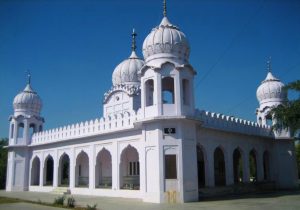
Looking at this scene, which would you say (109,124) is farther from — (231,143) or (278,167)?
(278,167)

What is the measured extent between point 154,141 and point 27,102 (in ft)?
53.4

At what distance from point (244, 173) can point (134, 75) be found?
10578mm

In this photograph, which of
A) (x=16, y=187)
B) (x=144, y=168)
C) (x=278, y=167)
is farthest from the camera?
(x=16, y=187)

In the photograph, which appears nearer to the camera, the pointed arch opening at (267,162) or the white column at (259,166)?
the white column at (259,166)

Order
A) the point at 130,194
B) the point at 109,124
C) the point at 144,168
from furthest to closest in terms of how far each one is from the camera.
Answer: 1. the point at 109,124
2. the point at 130,194
3. the point at 144,168

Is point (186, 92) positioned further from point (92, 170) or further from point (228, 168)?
point (92, 170)

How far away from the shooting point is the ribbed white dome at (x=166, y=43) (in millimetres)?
17953

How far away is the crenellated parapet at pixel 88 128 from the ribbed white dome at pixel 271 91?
12.8 meters

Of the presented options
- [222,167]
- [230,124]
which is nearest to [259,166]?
[222,167]

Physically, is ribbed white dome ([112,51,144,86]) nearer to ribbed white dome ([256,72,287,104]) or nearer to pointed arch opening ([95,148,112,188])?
pointed arch opening ([95,148,112,188])

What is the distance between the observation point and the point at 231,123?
74.1ft

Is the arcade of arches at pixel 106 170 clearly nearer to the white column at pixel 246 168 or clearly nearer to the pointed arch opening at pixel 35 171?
the pointed arch opening at pixel 35 171

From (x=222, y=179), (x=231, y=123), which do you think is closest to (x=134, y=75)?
(x=231, y=123)

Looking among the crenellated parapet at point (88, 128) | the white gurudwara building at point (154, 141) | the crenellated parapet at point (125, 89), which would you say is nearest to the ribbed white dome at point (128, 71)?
the white gurudwara building at point (154, 141)
